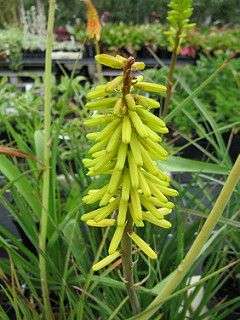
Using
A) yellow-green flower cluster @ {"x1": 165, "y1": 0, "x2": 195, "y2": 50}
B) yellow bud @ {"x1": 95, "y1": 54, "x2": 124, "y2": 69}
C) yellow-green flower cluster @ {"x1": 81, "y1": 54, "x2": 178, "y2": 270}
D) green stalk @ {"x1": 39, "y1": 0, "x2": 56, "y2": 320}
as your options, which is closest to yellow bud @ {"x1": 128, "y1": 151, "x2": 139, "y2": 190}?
yellow-green flower cluster @ {"x1": 81, "y1": 54, "x2": 178, "y2": 270}

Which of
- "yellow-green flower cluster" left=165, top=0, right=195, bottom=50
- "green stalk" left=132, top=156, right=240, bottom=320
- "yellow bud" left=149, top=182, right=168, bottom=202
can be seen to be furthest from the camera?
"yellow-green flower cluster" left=165, top=0, right=195, bottom=50

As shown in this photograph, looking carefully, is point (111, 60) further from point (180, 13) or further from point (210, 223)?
point (180, 13)

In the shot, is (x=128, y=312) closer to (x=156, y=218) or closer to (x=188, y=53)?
(x=156, y=218)

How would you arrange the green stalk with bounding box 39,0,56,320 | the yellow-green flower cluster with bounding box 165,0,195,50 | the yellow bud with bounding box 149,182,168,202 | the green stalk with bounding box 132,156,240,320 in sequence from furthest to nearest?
the yellow-green flower cluster with bounding box 165,0,195,50
the green stalk with bounding box 39,0,56,320
the yellow bud with bounding box 149,182,168,202
the green stalk with bounding box 132,156,240,320

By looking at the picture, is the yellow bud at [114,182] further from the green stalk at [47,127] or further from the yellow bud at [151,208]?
the green stalk at [47,127]

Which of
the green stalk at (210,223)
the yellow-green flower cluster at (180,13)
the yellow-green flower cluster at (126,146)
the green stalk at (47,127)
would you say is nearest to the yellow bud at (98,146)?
the yellow-green flower cluster at (126,146)

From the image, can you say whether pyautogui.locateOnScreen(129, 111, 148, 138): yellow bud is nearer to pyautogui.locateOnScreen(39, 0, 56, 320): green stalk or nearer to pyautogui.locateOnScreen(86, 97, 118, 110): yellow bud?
pyautogui.locateOnScreen(86, 97, 118, 110): yellow bud

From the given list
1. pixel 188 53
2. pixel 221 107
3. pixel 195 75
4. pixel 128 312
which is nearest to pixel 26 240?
pixel 128 312

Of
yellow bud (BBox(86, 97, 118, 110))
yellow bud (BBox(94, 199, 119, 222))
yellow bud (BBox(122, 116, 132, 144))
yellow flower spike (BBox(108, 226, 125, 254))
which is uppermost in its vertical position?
yellow bud (BBox(86, 97, 118, 110))

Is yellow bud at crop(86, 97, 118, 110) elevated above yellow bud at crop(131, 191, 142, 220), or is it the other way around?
Result: yellow bud at crop(86, 97, 118, 110)

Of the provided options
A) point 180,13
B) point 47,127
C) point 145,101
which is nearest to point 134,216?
point 145,101
